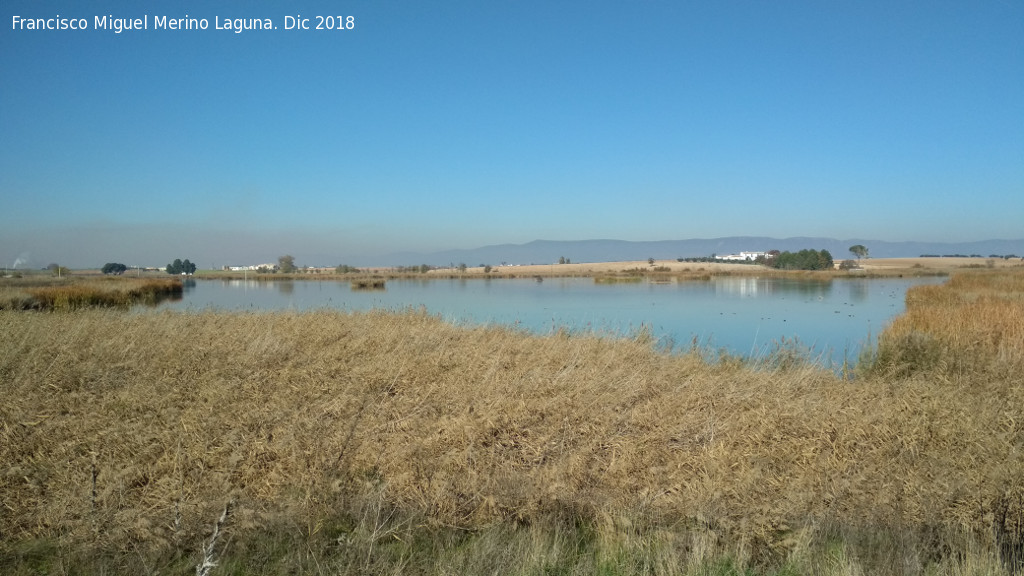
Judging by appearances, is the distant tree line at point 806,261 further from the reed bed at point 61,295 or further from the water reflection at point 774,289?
the reed bed at point 61,295

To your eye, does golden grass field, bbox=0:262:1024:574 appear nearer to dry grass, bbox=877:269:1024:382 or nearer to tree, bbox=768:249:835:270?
dry grass, bbox=877:269:1024:382

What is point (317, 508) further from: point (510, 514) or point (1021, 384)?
point (1021, 384)

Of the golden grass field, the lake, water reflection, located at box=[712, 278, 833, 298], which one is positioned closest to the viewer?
the golden grass field

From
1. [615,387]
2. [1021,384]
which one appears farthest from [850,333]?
[615,387]

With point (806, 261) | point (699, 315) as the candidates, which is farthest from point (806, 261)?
point (699, 315)

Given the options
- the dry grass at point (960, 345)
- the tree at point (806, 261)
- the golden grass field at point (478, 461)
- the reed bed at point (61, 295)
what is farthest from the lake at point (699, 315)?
the tree at point (806, 261)

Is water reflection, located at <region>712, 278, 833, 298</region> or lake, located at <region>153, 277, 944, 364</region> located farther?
water reflection, located at <region>712, 278, 833, 298</region>

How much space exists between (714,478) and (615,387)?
2.35m

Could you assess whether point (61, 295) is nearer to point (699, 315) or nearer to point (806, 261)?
point (699, 315)

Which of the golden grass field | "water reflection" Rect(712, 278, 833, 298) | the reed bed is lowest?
"water reflection" Rect(712, 278, 833, 298)

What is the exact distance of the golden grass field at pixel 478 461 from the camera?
4238 mm

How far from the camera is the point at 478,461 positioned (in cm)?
591

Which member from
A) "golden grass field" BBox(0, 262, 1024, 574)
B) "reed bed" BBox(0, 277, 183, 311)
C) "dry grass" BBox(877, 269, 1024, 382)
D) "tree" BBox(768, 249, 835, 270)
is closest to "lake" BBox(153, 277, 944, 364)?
"dry grass" BBox(877, 269, 1024, 382)

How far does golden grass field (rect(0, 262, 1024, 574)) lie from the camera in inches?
167
